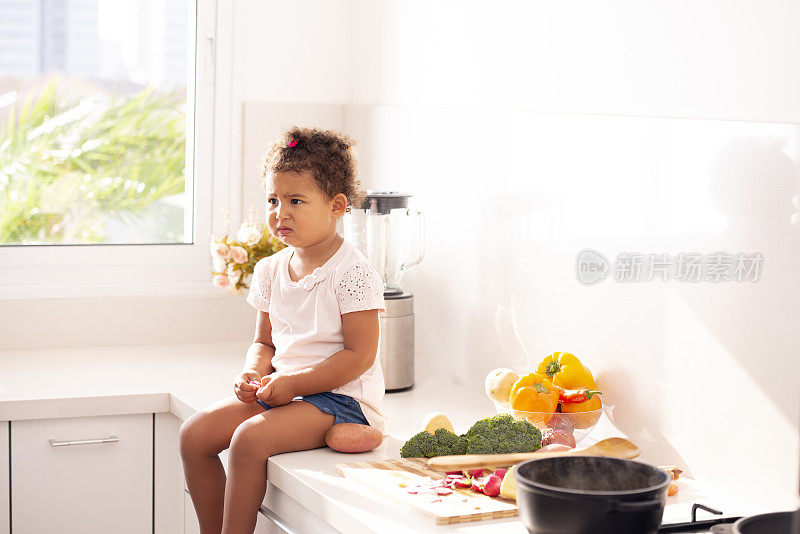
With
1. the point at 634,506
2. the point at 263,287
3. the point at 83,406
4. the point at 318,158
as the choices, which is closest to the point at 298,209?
the point at 318,158

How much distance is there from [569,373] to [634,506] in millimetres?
702

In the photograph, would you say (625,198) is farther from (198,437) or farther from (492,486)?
(198,437)

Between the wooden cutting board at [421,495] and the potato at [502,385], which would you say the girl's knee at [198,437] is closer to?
the wooden cutting board at [421,495]

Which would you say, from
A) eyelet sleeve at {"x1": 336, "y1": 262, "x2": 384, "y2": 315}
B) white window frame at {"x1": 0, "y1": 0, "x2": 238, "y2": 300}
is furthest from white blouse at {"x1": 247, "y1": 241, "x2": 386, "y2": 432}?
white window frame at {"x1": 0, "y1": 0, "x2": 238, "y2": 300}

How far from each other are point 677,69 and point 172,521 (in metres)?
1.29

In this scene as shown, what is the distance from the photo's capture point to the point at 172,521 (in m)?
2.02

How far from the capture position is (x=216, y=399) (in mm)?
1926

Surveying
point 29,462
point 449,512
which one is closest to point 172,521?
point 29,462

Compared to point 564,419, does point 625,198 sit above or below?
above

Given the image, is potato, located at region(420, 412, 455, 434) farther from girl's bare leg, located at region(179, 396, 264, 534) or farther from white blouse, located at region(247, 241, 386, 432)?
girl's bare leg, located at region(179, 396, 264, 534)

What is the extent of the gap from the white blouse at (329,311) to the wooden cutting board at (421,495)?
194 millimetres

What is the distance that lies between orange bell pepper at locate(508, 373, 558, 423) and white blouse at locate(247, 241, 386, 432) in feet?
0.80

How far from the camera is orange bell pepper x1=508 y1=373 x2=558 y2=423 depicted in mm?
1569

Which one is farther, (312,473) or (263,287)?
(263,287)
